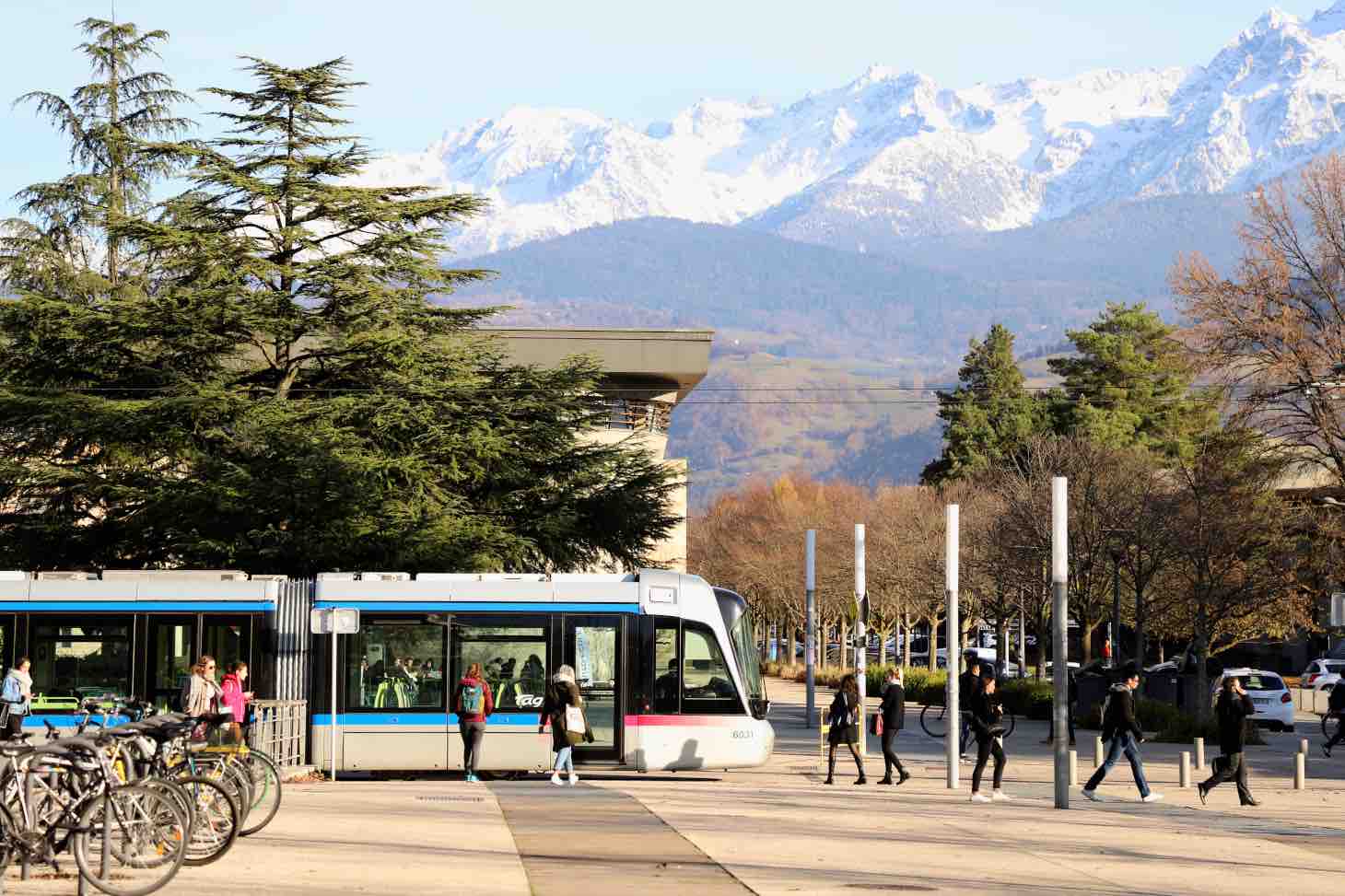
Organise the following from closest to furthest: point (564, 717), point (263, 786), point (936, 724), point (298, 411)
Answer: point (263, 786) < point (564, 717) < point (298, 411) < point (936, 724)

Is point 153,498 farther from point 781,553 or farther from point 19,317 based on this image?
point 781,553

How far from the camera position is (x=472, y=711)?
1013 inches

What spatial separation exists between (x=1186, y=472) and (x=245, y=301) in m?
24.5

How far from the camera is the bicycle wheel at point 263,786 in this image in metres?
16.8

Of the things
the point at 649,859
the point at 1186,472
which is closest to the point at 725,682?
the point at 649,859

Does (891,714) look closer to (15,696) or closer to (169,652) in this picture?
(169,652)

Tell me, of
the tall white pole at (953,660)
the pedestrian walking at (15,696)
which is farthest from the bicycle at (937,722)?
the pedestrian walking at (15,696)

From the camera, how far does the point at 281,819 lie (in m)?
18.5

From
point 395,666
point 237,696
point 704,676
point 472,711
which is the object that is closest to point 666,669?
point 704,676

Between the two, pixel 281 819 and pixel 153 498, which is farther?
pixel 153 498

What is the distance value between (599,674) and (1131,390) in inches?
2620

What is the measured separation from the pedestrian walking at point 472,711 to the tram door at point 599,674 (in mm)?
1535

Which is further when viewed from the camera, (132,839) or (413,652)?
(413,652)

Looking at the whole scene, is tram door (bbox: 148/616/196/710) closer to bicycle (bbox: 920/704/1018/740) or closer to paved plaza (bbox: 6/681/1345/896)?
paved plaza (bbox: 6/681/1345/896)
